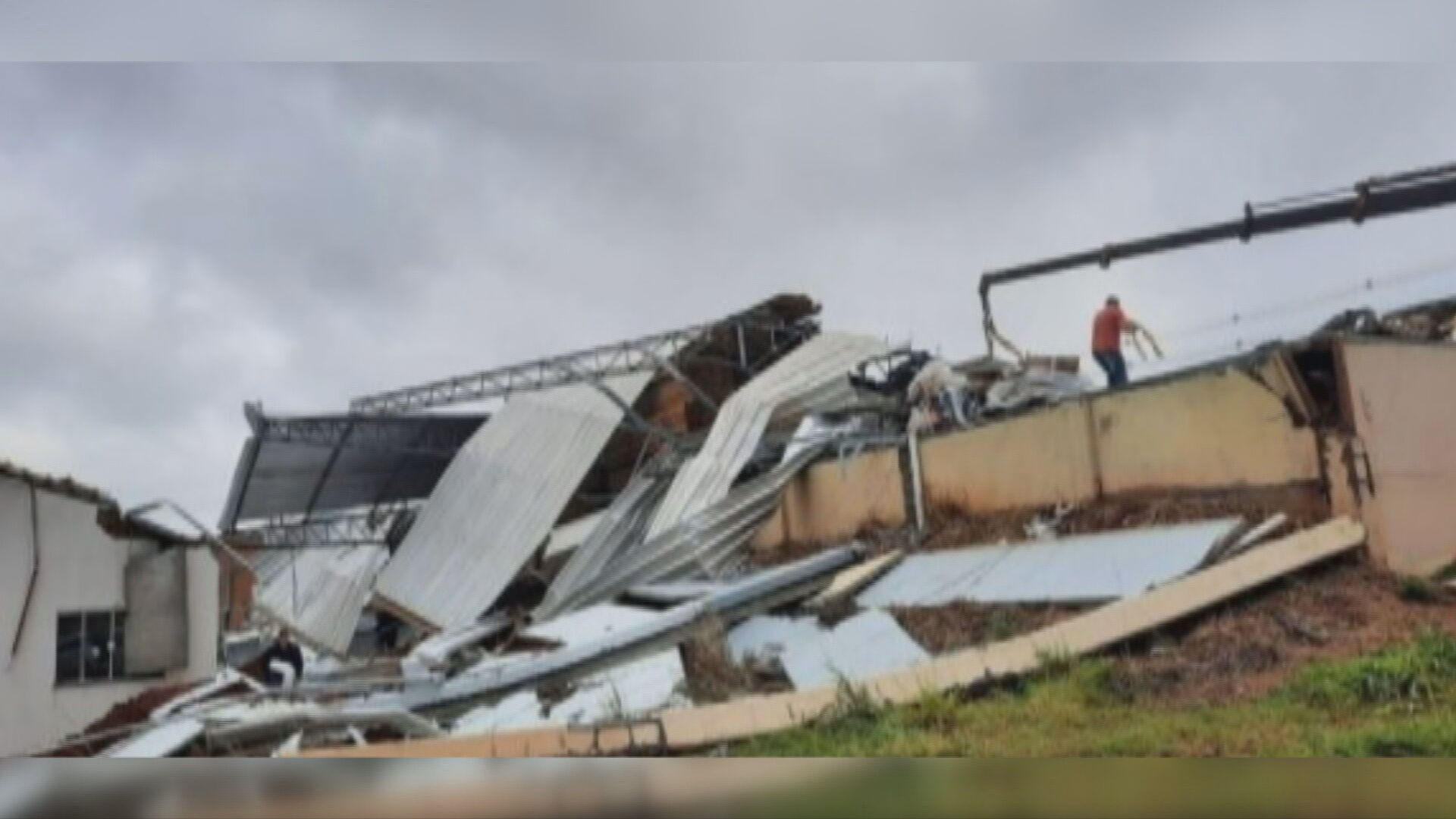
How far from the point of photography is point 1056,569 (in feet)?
22.4

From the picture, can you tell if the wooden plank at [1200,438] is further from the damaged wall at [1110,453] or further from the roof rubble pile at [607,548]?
the roof rubble pile at [607,548]

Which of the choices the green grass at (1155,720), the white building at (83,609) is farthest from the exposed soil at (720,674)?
the white building at (83,609)

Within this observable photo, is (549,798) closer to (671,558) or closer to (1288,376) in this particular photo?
(1288,376)

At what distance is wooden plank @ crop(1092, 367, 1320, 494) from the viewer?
6.48 metres

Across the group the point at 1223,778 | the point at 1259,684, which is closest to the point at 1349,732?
the point at 1259,684

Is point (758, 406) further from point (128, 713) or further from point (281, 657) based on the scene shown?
point (128, 713)

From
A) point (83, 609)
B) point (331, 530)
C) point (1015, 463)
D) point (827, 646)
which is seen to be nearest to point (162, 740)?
point (83, 609)

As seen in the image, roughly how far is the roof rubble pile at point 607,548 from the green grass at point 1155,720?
1.73ft

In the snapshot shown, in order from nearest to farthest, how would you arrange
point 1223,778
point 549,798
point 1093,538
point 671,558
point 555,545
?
point 1223,778, point 549,798, point 1093,538, point 671,558, point 555,545

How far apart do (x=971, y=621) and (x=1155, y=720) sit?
76.5 inches

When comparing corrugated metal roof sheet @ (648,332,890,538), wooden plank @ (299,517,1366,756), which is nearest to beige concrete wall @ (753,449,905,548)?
corrugated metal roof sheet @ (648,332,890,538)

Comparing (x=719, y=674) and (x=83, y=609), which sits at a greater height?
(x=83, y=609)

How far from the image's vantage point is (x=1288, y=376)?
6371 mm

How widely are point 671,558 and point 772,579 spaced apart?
221 centimetres
